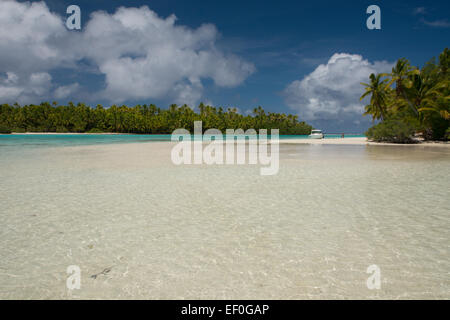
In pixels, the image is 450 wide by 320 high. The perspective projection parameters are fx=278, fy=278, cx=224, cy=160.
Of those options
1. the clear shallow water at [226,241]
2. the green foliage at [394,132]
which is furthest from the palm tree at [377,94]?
the clear shallow water at [226,241]

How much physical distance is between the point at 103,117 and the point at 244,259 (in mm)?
102908

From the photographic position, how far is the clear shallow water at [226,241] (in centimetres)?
272

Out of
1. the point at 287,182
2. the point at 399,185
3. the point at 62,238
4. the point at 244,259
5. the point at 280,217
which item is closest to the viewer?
the point at 244,259

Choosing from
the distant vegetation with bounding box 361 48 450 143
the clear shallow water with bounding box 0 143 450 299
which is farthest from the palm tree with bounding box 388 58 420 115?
the clear shallow water with bounding box 0 143 450 299

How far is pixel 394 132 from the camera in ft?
99.9

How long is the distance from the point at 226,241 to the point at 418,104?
4046 cm

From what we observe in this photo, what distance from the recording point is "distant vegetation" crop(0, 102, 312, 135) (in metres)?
88.4

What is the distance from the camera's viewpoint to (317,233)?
13.5ft

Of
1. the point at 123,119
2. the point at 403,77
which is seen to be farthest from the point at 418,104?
the point at 123,119

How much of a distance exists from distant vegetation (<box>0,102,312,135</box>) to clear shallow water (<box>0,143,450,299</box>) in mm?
95649
